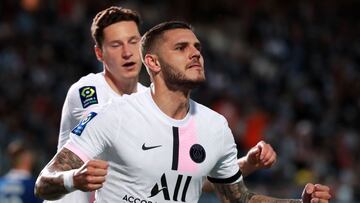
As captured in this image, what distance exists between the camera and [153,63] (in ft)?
20.9

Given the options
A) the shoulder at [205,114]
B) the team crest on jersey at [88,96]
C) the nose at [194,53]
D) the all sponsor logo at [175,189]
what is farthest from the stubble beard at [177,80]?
the team crest on jersey at [88,96]

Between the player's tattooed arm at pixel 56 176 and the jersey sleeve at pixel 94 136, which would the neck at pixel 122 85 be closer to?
the jersey sleeve at pixel 94 136

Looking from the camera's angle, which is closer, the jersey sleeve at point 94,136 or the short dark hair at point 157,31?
the jersey sleeve at point 94,136

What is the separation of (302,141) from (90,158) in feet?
31.4

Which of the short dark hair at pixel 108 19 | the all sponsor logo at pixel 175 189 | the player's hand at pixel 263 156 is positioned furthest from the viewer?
the short dark hair at pixel 108 19

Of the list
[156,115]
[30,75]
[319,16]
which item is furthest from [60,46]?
[156,115]

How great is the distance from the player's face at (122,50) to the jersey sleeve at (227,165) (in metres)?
1.03

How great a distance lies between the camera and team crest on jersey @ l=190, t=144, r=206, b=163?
6.24m

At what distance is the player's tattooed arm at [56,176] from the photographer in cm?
575

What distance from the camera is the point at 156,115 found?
625cm

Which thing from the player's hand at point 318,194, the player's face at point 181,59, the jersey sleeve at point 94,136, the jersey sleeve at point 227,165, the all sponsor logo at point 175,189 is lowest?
the player's hand at point 318,194

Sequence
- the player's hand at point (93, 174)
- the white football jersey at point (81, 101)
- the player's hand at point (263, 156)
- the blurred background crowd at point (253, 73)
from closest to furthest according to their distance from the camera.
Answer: the player's hand at point (93, 174) → the player's hand at point (263, 156) → the white football jersey at point (81, 101) → the blurred background crowd at point (253, 73)

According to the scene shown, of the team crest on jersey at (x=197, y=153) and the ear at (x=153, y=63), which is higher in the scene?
the ear at (x=153, y=63)

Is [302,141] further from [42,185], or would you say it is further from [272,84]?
[42,185]
